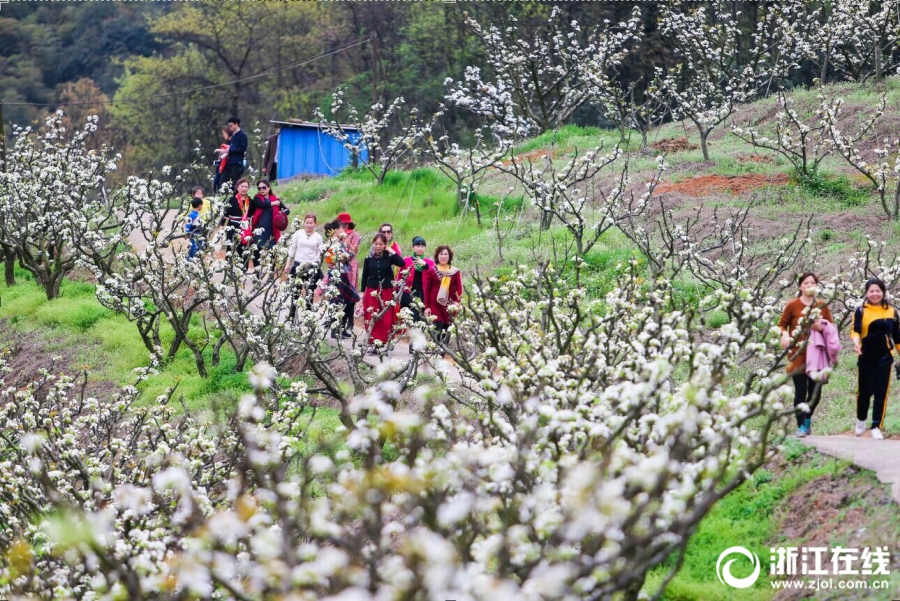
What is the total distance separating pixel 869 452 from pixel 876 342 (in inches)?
48.9

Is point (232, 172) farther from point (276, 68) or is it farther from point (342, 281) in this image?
point (276, 68)

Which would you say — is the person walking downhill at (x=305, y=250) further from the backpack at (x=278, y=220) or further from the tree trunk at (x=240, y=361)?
the backpack at (x=278, y=220)

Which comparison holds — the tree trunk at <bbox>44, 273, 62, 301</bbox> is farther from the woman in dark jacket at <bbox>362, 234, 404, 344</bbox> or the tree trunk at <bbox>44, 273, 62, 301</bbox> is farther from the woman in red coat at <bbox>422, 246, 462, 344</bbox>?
the woman in red coat at <bbox>422, 246, 462, 344</bbox>

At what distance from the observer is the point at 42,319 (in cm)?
1808

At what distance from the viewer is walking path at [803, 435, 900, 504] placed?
7867 millimetres

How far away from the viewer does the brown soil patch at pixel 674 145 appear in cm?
2498

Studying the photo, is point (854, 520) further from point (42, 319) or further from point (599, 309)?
point (42, 319)

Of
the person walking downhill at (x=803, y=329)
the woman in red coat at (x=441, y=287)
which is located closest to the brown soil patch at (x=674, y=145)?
the woman in red coat at (x=441, y=287)

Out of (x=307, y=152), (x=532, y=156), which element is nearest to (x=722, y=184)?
(x=532, y=156)

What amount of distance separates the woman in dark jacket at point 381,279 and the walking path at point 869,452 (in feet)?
19.3

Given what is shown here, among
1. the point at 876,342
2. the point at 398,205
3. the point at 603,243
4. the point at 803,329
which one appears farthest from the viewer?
the point at 398,205

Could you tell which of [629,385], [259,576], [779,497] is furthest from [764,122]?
[259,576]

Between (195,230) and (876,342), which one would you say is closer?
(876,342)

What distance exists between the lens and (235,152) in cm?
1886
